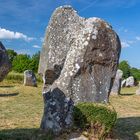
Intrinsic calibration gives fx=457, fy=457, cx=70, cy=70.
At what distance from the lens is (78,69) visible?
13492 millimetres

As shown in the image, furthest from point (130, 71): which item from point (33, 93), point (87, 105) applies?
point (87, 105)

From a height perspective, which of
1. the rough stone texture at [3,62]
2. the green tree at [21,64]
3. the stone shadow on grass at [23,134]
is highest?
the green tree at [21,64]

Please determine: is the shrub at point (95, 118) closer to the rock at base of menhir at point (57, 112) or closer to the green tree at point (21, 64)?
the rock at base of menhir at point (57, 112)

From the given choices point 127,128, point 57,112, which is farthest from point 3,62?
point 127,128

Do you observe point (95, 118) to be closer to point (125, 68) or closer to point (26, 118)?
point (26, 118)

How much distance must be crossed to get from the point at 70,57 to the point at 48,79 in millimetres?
1524

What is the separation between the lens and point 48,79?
14.8 meters

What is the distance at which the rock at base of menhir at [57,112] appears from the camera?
42.6ft

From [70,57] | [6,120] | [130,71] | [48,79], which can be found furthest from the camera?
[130,71]

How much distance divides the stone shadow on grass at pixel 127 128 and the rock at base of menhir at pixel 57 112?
161 centimetres

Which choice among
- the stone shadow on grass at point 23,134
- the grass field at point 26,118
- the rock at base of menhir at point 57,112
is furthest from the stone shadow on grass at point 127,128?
the stone shadow on grass at point 23,134

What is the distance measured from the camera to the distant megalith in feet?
43.0

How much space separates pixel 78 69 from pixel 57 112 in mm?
1449

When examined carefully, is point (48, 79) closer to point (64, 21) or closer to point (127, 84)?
point (64, 21)
